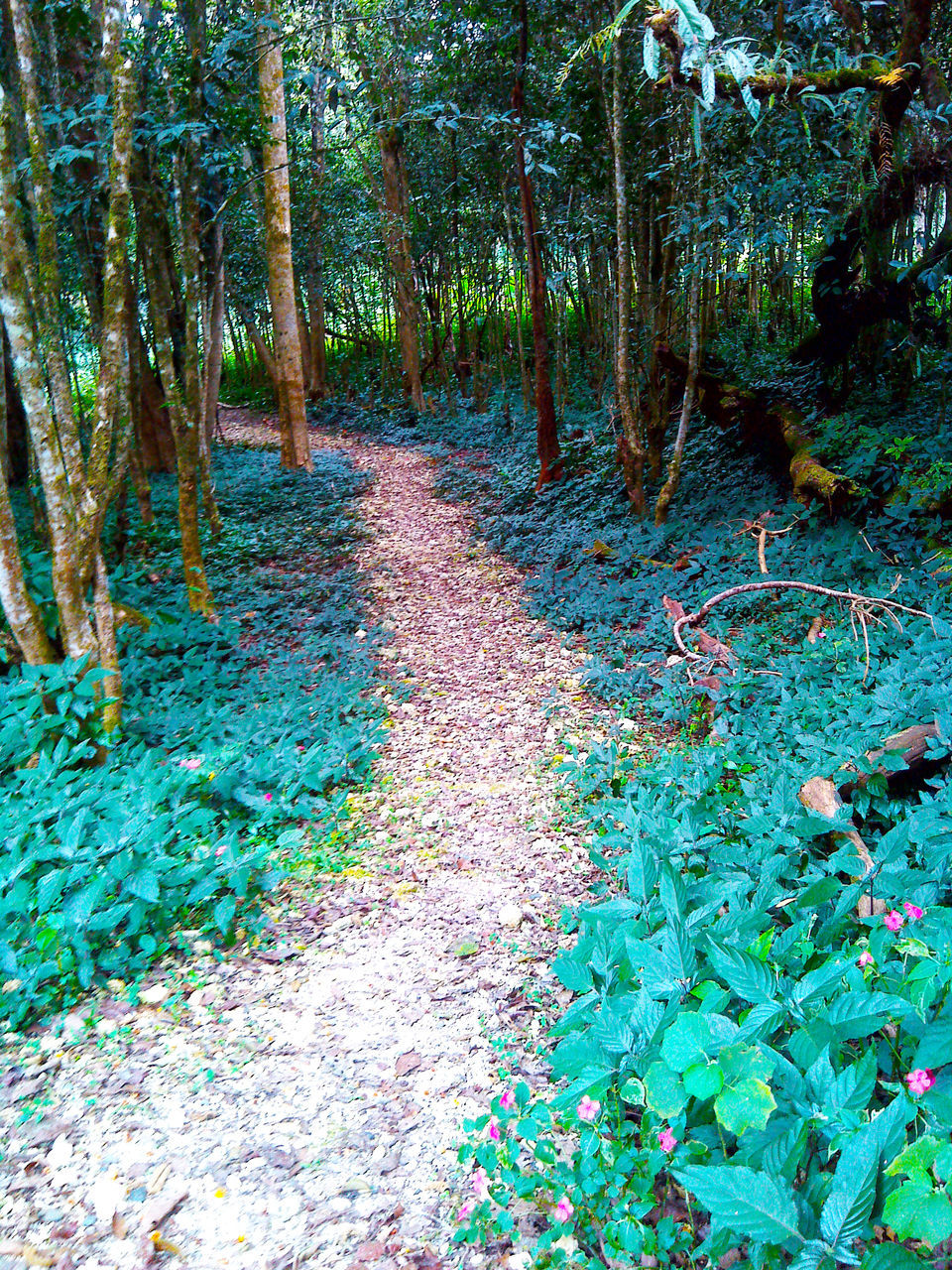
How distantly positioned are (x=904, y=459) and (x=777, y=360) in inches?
186

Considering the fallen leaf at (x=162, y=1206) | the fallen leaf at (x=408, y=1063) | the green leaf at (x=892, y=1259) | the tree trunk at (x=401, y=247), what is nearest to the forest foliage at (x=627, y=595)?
the green leaf at (x=892, y=1259)

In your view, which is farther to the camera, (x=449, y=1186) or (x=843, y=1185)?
(x=449, y=1186)

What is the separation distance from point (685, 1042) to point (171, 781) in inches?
103

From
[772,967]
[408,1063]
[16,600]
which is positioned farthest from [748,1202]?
[16,600]

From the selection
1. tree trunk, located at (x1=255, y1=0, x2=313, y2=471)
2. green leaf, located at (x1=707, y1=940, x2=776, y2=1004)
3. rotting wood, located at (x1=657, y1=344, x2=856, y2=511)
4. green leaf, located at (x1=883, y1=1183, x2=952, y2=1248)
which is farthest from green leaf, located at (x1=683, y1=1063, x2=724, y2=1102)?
tree trunk, located at (x1=255, y1=0, x2=313, y2=471)

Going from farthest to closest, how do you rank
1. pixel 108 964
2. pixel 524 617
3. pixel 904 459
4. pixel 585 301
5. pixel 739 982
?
pixel 585 301 < pixel 524 617 < pixel 904 459 < pixel 108 964 < pixel 739 982

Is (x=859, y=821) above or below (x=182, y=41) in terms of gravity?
below

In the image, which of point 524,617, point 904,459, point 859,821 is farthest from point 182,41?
point 859,821

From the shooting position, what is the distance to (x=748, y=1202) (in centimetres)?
145

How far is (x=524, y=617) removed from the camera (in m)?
6.80

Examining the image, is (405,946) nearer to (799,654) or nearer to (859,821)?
(859,821)

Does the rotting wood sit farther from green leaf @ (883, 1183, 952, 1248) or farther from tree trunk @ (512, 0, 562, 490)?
green leaf @ (883, 1183, 952, 1248)

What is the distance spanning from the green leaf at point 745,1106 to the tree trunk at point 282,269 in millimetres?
11200

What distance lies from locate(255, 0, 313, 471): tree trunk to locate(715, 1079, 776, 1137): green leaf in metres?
11.2
